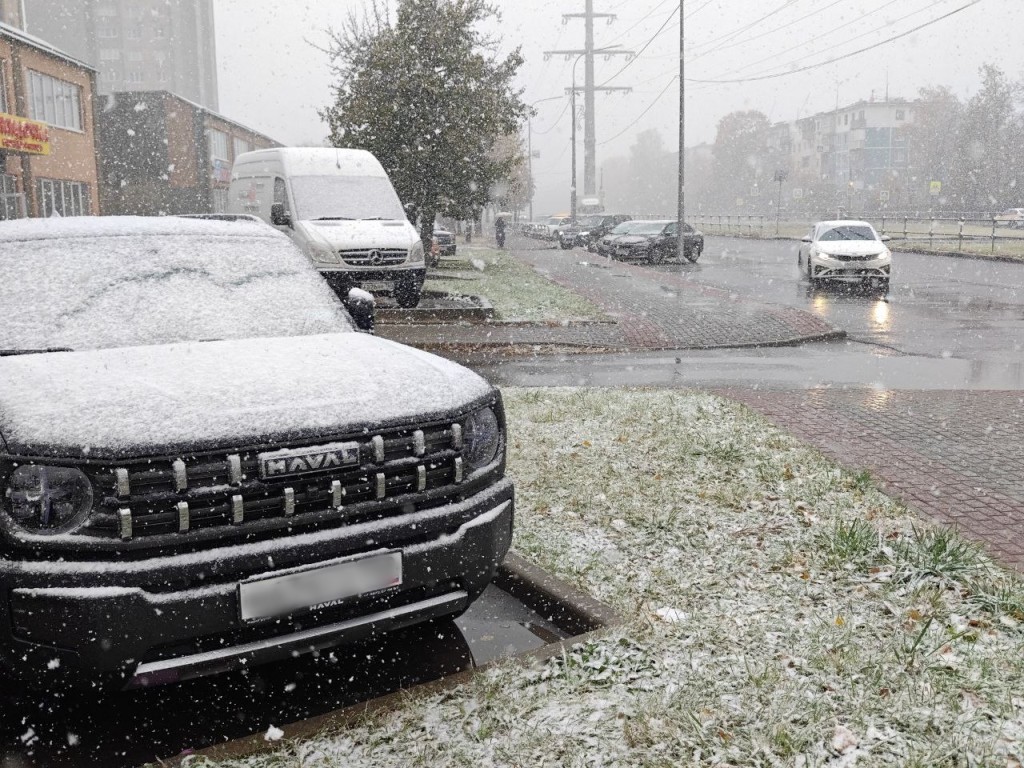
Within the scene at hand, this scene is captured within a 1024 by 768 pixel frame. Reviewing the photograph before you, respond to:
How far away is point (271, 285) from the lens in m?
4.58

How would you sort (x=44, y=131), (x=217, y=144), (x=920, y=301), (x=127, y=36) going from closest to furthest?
1. (x=920, y=301)
2. (x=44, y=131)
3. (x=217, y=144)
4. (x=127, y=36)

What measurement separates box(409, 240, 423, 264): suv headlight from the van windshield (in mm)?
1015

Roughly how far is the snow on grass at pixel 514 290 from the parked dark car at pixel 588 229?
42.0ft

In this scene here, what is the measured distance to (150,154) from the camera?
174ft

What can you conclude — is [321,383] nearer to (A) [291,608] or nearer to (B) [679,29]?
(A) [291,608]

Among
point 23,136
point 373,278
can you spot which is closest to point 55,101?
point 23,136

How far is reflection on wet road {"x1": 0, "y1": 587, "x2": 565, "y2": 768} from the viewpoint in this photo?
121 inches

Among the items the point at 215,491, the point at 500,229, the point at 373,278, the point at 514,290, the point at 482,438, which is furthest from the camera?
the point at 500,229

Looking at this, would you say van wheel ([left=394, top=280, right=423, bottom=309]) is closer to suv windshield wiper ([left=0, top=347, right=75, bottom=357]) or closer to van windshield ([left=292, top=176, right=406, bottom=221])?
van windshield ([left=292, top=176, right=406, bottom=221])

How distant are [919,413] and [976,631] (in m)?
4.77

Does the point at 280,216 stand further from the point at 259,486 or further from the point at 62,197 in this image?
the point at 62,197

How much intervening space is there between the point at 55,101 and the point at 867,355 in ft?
119

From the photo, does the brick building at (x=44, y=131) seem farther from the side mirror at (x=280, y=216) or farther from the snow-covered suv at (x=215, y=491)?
the snow-covered suv at (x=215, y=491)

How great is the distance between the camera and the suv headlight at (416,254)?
14.7 meters
